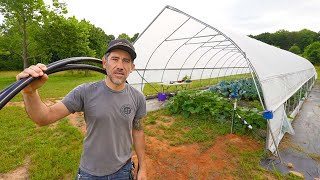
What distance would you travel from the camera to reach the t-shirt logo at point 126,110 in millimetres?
1880

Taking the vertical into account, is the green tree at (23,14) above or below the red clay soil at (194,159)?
above

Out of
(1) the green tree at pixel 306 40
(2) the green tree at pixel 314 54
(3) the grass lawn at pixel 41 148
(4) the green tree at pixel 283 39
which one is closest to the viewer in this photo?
(3) the grass lawn at pixel 41 148

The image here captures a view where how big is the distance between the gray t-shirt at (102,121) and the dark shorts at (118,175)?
0.12 ft

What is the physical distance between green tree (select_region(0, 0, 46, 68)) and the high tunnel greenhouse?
45.7ft

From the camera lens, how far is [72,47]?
2083 centimetres

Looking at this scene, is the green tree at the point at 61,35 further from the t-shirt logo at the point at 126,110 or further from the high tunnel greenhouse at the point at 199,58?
the t-shirt logo at the point at 126,110

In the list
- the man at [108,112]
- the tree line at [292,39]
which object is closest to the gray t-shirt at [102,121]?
the man at [108,112]

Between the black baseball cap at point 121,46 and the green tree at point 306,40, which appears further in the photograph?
the green tree at point 306,40

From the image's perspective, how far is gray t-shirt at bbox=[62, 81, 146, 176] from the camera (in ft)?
5.95

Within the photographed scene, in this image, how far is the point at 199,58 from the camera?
Answer: 39.7ft

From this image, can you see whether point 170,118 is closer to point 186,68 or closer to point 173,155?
point 173,155

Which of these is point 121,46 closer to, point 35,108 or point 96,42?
point 35,108

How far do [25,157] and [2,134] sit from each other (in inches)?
73.3

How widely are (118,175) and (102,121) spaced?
513 millimetres
